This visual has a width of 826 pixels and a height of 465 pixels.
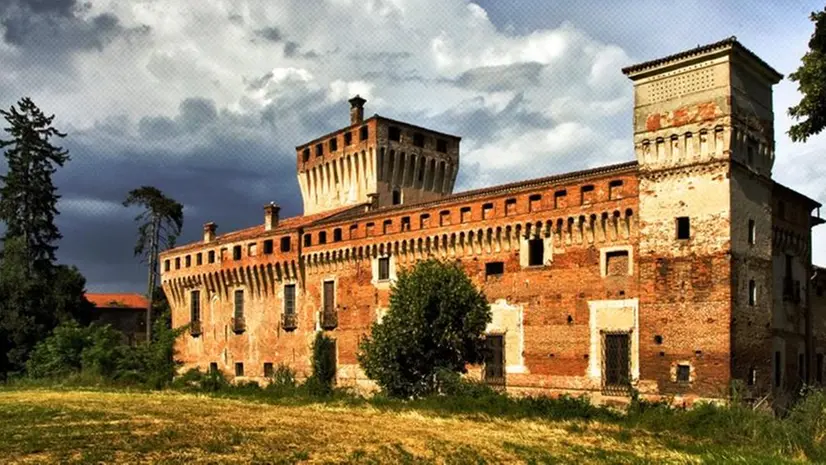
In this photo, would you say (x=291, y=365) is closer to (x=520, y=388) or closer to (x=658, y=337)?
(x=520, y=388)

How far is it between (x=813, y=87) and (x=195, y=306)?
3368 centimetres

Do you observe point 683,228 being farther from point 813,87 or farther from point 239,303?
point 239,303

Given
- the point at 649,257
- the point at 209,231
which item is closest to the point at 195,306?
the point at 209,231

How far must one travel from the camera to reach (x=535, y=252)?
92.7 feet

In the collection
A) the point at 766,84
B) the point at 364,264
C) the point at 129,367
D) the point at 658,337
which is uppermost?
the point at 766,84

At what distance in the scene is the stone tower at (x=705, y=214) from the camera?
2367cm

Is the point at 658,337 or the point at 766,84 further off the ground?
the point at 766,84

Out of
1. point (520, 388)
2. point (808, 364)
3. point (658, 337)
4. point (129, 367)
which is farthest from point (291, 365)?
point (808, 364)

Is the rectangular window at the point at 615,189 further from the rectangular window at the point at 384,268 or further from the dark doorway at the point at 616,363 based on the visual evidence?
the rectangular window at the point at 384,268

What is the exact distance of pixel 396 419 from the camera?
22938 mm

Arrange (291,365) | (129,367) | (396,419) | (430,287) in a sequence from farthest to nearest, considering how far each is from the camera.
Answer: (129,367)
(291,365)
(430,287)
(396,419)

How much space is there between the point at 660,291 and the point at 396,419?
334 inches

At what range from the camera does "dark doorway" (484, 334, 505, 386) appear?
28.5 m

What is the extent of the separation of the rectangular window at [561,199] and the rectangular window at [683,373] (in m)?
6.29
